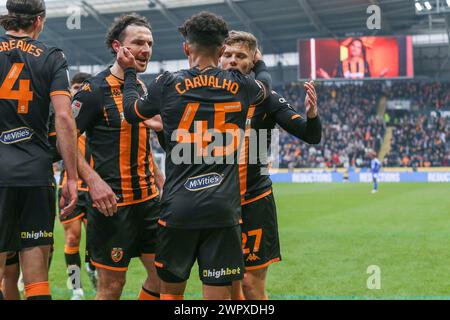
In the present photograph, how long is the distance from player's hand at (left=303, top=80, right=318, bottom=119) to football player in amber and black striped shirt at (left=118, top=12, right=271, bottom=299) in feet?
1.46

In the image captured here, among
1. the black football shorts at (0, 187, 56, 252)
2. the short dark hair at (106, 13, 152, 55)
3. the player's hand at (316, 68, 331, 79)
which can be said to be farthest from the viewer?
the player's hand at (316, 68, 331, 79)

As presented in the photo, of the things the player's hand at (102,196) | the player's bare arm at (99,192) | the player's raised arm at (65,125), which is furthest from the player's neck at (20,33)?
the player's hand at (102,196)

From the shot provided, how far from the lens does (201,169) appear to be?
3051mm

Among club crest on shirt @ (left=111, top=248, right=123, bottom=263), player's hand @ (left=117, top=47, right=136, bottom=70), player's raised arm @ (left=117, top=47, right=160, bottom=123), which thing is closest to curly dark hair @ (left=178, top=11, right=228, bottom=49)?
player's raised arm @ (left=117, top=47, right=160, bottom=123)

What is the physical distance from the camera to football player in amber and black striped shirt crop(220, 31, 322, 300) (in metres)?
3.82

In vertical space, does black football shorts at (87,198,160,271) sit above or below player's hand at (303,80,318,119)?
below

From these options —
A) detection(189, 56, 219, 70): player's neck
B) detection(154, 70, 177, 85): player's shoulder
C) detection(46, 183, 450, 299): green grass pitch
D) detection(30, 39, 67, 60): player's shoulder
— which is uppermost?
detection(30, 39, 67, 60): player's shoulder

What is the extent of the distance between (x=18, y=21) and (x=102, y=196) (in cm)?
118

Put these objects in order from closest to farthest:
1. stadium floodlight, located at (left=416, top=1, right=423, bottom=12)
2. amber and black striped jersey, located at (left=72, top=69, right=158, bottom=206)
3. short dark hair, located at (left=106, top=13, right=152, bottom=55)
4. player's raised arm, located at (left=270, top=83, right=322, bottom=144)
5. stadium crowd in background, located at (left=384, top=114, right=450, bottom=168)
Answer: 1. player's raised arm, located at (left=270, top=83, right=322, bottom=144)
2. amber and black striped jersey, located at (left=72, top=69, right=158, bottom=206)
3. short dark hair, located at (left=106, top=13, right=152, bottom=55)
4. stadium floodlight, located at (left=416, top=1, right=423, bottom=12)
5. stadium crowd in background, located at (left=384, top=114, right=450, bottom=168)

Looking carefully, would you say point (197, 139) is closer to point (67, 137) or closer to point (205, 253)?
point (205, 253)

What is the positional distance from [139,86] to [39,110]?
85 centimetres

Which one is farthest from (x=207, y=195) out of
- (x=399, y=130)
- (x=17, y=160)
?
(x=399, y=130)

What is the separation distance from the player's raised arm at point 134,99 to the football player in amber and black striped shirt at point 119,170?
51cm

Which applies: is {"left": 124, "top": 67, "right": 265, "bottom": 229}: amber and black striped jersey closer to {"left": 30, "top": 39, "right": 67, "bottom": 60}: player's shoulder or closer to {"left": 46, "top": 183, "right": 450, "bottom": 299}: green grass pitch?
{"left": 30, "top": 39, "right": 67, "bottom": 60}: player's shoulder
